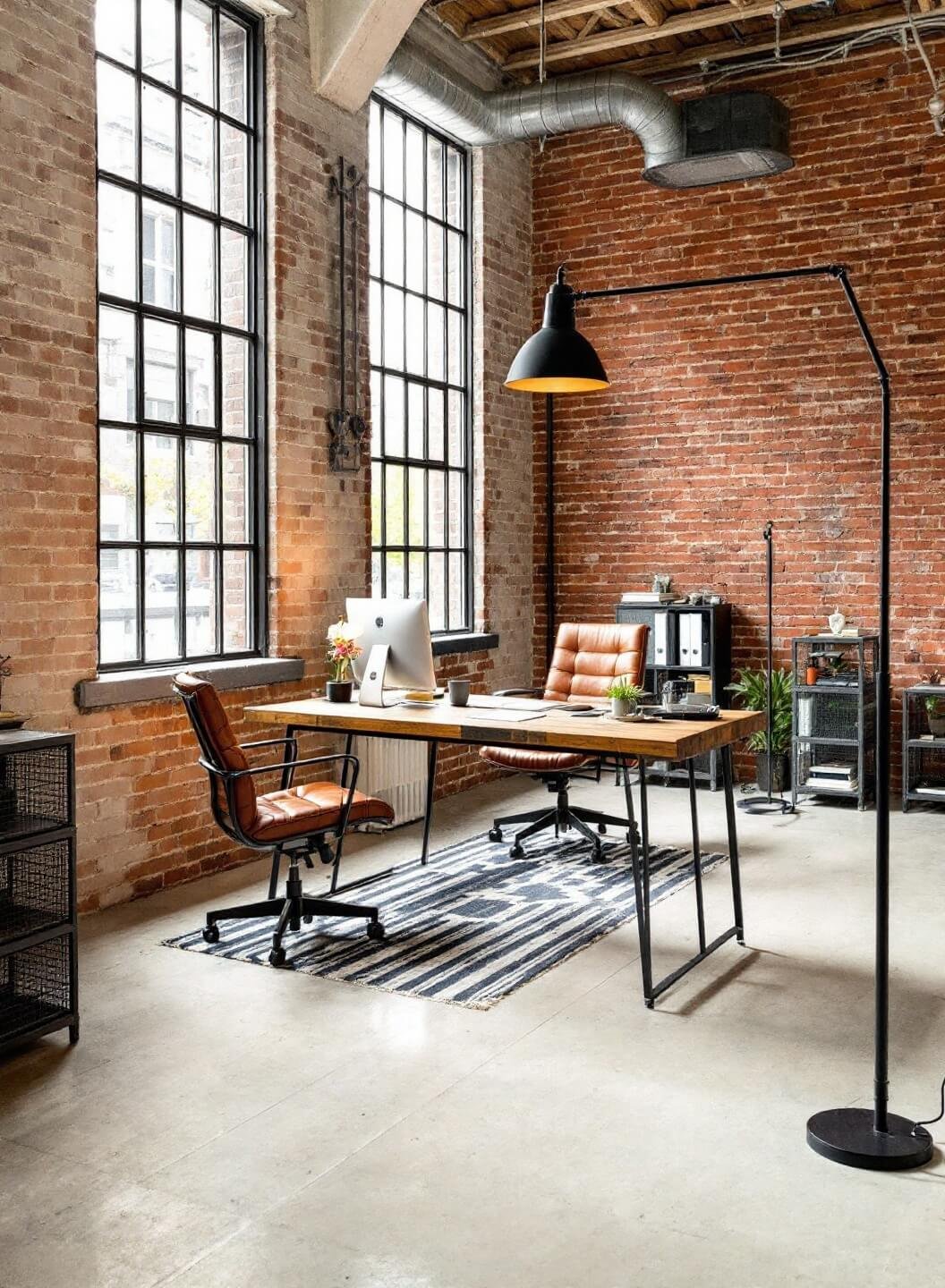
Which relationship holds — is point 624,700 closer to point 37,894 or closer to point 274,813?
point 274,813

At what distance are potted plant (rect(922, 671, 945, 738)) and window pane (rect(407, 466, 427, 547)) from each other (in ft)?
10.2

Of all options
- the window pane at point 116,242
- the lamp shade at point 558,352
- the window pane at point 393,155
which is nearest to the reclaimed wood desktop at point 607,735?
the lamp shade at point 558,352

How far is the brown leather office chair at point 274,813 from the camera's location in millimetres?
4168

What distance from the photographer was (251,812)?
14.0 feet

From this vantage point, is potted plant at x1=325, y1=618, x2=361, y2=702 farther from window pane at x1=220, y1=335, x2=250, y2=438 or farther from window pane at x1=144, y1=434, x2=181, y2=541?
window pane at x1=220, y1=335, x2=250, y2=438

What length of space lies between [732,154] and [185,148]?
3.40 m

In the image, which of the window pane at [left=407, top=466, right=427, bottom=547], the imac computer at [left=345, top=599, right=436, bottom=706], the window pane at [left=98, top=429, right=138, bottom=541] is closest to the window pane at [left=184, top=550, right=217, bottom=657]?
the window pane at [left=98, top=429, right=138, bottom=541]

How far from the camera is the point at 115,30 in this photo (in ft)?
16.9

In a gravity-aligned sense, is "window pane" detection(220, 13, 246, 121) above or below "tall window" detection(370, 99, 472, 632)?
above

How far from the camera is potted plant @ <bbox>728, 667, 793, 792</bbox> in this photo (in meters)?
7.54

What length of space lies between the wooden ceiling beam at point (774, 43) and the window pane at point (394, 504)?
10.1ft

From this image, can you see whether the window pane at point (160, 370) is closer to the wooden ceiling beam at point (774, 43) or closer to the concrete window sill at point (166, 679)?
the concrete window sill at point (166, 679)

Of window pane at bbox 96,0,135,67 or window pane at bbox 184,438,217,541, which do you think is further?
window pane at bbox 184,438,217,541

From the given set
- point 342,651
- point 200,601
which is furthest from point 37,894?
point 200,601
